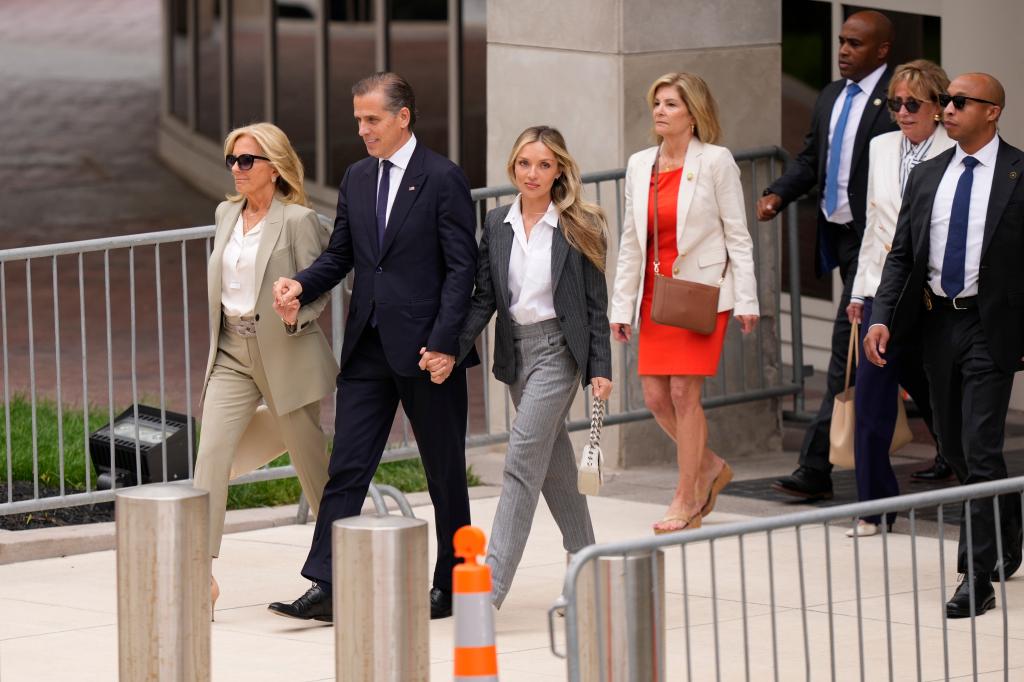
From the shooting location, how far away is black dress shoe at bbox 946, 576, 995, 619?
7.83m

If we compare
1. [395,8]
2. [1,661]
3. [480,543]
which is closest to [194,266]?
[395,8]

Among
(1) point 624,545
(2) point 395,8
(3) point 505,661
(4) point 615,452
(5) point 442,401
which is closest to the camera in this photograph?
(1) point 624,545

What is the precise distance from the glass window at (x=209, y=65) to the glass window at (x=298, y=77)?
187 centimetres

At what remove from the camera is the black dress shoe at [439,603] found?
8.09m

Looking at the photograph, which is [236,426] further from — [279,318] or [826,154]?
[826,154]

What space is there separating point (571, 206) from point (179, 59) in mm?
17712

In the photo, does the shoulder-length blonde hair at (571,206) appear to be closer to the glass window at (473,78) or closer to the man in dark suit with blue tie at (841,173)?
the man in dark suit with blue tie at (841,173)

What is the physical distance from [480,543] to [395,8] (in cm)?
1408

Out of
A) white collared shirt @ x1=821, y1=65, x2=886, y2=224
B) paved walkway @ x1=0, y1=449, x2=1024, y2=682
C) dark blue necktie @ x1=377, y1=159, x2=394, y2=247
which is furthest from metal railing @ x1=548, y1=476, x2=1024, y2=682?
dark blue necktie @ x1=377, y1=159, x2=394, y2=247

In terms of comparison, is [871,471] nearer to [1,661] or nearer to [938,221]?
[938,221]

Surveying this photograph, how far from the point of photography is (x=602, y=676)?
5359 mm

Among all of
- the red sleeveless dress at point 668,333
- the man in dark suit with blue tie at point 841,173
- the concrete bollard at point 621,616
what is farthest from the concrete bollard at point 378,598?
the man in dark suit with blue tie at point 841,173

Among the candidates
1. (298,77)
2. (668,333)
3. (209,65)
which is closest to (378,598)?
(668,333)

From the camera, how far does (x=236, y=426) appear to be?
8.09 meters
